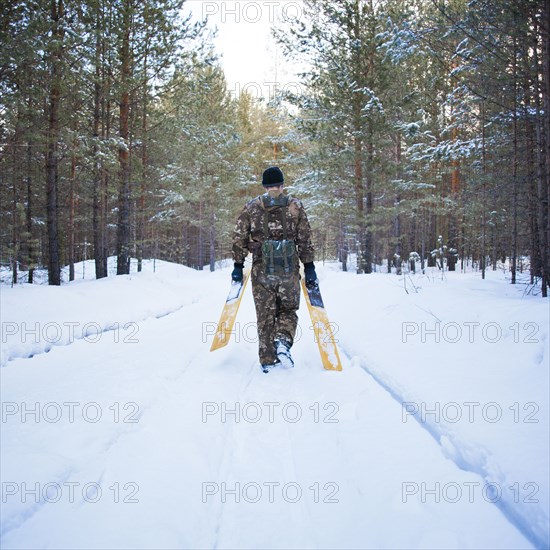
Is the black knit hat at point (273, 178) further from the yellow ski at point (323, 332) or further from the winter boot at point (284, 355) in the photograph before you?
the winter boot at point (284, 355)

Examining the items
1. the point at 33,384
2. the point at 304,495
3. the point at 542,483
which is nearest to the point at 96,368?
the point at 33,384

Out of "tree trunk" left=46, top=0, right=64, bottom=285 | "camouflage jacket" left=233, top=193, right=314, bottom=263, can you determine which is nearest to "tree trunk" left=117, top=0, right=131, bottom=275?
"tree trunk" left=46, top=0, right=64, bottom=285

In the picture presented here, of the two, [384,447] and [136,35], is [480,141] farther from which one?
[136,35]

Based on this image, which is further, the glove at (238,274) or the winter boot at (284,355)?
the glove at (238,274)

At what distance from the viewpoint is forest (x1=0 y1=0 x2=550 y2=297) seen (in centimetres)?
691

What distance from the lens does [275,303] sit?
4.21 metres

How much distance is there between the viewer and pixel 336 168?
44.2 ft

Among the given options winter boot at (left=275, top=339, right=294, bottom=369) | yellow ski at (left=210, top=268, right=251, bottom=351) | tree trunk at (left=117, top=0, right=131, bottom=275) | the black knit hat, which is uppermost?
tree trunk at (left=117, top=0, right=131, bottom=275)

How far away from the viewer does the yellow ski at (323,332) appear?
389 centimetres

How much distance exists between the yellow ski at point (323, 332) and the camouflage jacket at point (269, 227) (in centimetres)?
47

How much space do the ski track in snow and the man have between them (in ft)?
4.76

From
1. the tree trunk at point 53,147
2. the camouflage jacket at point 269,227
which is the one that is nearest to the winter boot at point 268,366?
the camouflage jacket at point 269,227

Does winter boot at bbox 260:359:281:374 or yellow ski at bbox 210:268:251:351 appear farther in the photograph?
yellow ski at bbox 210:268:251:351

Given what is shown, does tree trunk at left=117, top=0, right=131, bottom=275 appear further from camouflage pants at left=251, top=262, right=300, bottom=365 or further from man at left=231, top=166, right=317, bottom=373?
camouflage pants at left=251, top=262, right=300, bottom=365
